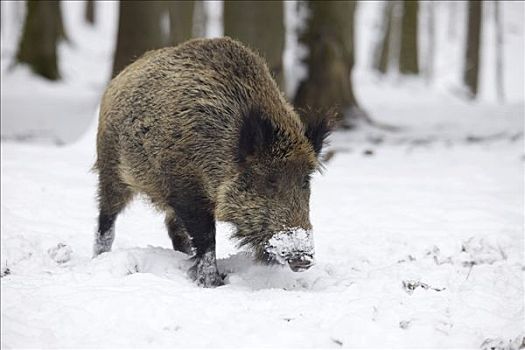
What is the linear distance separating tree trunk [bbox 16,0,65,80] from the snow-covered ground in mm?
7723

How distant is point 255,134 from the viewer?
15.2 ft

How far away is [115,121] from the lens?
555 cm

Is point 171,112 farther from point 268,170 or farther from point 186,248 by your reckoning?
point 186,248

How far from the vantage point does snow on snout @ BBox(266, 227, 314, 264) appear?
4.34 metres

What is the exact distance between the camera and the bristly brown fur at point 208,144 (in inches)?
183

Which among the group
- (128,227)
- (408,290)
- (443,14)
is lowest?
(443,14)

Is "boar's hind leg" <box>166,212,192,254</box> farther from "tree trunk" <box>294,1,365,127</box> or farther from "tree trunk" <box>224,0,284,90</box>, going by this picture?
"tree trunk" <box>294,1,365,127</box>

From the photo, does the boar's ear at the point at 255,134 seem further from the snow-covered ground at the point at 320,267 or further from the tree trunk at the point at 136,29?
the tree trunk at the point at 136,29

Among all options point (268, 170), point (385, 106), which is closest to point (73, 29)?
point (385, 106)

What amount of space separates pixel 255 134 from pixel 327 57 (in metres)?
7.69

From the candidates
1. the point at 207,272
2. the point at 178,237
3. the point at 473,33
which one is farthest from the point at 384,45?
the point at 207,272

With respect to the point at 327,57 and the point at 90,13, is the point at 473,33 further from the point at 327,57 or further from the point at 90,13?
the point at 90,13

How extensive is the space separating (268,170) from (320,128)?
59cm

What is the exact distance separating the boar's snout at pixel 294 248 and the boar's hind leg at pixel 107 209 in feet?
5.78
